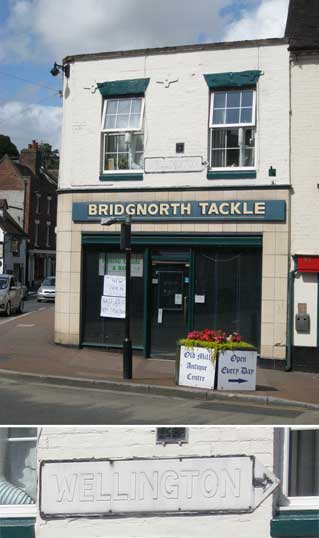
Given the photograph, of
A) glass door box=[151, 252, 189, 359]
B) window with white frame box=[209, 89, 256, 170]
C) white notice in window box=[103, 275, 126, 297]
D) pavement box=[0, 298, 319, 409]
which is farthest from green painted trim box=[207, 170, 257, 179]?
pavement box=[0, 298, 319, 409]

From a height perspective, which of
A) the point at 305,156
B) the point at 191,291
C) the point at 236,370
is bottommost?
the point at 236,370

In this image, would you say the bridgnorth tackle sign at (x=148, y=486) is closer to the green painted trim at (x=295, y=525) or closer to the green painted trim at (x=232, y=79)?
the green painted trim at (x=295, y=525)

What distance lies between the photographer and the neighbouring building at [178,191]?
1462 centimetres

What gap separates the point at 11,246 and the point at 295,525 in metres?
49.4

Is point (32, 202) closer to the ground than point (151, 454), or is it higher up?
higher up

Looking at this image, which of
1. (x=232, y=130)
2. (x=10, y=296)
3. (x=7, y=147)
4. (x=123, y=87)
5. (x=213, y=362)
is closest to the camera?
(x=213, y=362)

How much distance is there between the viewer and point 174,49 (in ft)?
50.3

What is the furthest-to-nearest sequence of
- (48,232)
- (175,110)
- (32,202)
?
(48,232) → (32,202) → (175,110)

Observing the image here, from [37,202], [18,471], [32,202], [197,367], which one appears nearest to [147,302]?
[197,367]

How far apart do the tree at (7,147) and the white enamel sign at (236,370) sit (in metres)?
78.9

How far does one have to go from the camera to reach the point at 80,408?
9445 mm

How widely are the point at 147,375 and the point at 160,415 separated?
3.71 meters

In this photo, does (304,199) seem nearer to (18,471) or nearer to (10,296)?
(18,471)

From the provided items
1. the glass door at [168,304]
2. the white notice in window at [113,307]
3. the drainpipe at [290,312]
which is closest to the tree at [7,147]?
the white notice in window at [113,307]
